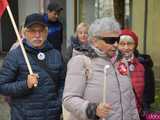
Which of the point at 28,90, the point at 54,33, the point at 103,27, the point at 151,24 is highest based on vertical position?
the point at 103,27

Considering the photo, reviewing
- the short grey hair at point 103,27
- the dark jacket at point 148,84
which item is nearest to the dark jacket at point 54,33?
the dark jacket at point 148,84

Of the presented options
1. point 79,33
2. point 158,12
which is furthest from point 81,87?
point 158,12

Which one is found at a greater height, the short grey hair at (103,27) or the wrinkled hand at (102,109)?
the short grey hair at (103,27)

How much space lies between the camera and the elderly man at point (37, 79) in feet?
15.3

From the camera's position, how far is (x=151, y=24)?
12.3 metres

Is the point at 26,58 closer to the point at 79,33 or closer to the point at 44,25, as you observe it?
the point at 44,25

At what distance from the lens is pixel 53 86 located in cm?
472

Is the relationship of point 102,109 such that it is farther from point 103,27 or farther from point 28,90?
point 28,90

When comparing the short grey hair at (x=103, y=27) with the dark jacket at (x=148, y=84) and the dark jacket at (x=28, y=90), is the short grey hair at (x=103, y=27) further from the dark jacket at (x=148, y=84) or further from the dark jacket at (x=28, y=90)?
the dark jacket at (x=148, y=84)

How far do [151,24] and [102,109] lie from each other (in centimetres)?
868

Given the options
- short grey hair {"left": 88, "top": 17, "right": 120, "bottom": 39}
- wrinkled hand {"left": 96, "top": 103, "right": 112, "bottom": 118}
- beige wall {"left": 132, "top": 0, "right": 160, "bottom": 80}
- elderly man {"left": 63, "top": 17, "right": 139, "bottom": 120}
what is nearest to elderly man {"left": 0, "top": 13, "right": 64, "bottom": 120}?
elderly man {"left": 63, "top": 17, "right": 139, "bottom": 120}

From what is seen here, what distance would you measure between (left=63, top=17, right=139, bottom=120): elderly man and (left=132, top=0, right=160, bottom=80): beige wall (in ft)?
26.7

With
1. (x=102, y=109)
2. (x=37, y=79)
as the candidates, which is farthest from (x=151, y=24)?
(x=102, y=109)

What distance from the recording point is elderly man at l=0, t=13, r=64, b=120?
4660 mm
